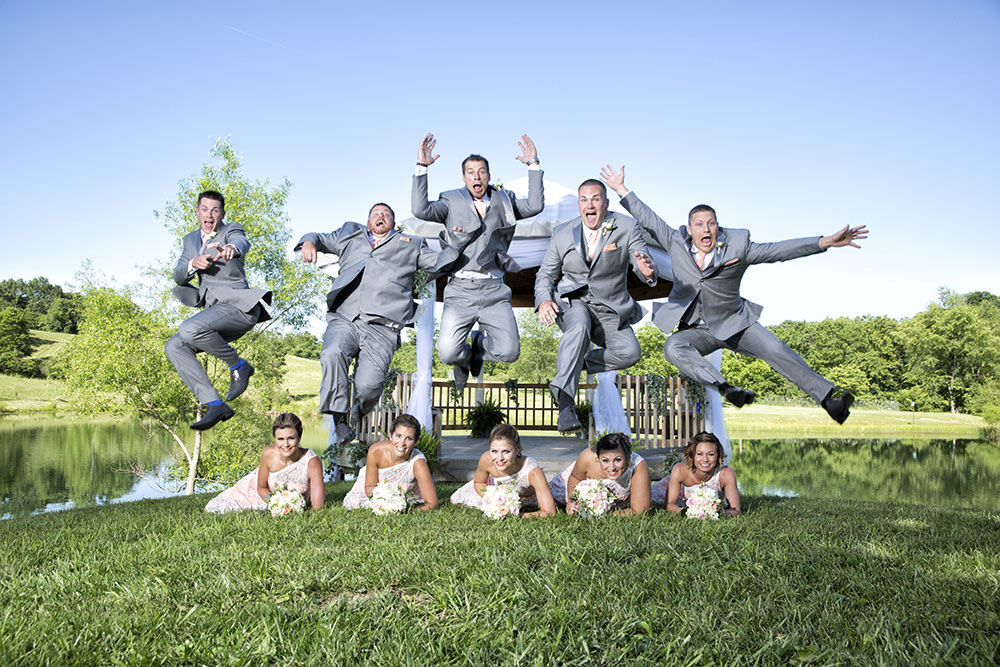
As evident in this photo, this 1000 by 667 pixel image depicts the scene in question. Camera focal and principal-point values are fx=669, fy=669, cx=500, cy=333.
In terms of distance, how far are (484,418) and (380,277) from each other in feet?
26.4

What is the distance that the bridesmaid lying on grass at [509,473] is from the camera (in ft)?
17.3

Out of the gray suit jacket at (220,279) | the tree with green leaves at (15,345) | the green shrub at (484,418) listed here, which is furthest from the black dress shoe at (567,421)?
the tree with green leaves at (15,345)

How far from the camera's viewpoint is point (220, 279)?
6.44 meters

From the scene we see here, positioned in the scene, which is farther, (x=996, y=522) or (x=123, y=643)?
(x=996, y=522)

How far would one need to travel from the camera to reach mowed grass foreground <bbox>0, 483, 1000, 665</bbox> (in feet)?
8.28

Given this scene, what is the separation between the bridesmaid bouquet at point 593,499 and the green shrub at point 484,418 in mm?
9180

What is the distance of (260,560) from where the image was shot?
364 cm

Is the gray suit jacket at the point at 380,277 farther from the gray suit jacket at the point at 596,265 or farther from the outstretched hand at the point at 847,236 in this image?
the outstretched hand at the point at 847,236

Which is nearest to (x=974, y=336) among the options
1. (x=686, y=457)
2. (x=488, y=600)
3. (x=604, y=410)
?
(x=604, y=410)

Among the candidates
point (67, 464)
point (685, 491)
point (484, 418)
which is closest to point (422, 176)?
point (685, 491)

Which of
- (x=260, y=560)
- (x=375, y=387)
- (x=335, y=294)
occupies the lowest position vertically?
(x=260, y=560)

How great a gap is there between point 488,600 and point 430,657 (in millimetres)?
539

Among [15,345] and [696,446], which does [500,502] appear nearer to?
[696,446]

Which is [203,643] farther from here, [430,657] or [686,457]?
[686,457]
